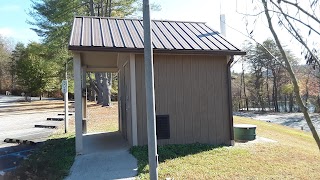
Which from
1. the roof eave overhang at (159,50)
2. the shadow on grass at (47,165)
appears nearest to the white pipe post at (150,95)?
the shadow on grass at (47,165)

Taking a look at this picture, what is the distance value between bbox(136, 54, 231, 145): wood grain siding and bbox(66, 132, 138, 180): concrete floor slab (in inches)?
33.9

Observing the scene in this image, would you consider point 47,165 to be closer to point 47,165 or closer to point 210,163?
point 47,165

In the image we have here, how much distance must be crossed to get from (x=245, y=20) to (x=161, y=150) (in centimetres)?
534

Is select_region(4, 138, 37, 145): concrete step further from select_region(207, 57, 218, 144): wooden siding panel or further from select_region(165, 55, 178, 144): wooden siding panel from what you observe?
select_region(207, 57, 218, 144): wooden siding panel

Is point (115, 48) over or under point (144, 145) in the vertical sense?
over

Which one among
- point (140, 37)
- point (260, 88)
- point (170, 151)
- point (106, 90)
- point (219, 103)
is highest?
point (140, 37)

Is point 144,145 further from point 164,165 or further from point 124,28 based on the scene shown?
point 124,28

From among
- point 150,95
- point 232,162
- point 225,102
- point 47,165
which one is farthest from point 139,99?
point 150,95

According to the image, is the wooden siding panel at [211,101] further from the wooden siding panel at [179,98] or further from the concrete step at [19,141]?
the concrete step at [19,141]

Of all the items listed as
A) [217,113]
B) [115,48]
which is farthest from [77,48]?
[217,113]

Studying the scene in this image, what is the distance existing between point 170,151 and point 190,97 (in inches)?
65.0

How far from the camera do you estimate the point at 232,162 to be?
20.2 ft

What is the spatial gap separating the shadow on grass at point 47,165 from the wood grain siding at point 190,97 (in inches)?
73.9

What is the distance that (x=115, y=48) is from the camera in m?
6.98
